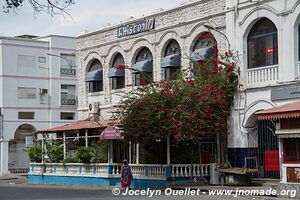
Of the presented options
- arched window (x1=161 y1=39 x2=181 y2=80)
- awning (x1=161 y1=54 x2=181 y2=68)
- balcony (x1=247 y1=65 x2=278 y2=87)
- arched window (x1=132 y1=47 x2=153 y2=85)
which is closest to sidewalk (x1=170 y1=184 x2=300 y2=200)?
balcony (x1=247 y1=65 x2=278 y2=87)

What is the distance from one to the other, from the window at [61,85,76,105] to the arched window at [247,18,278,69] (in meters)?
27.1

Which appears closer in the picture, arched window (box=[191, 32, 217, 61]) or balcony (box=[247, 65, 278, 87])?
balcony (box=[247, 65, 278, 87])

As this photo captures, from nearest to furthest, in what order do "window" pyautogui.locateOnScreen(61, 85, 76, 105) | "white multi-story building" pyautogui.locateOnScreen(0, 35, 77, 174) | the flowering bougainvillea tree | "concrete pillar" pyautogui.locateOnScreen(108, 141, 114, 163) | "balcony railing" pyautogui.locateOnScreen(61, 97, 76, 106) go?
the flowering bougainvillea tree
"concrete pillar" pyautogui.locateOnScreen(108, 141, 114, 163)
"white multi-story building" pyautogui.locateOnScreen(0, 35, 77, 174)
"window" pyautogui.locateOnScreen(61, 85, 76, 105)
"balcony railing" pyautogui.locateOnScreen(61, 97, 76, 106)

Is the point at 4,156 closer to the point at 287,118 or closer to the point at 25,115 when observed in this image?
the point at 25,115

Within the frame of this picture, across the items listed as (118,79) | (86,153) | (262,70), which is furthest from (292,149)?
(118,79)

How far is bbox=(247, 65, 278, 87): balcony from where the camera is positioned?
26.6 metres

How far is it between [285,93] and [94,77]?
14598 millimetres

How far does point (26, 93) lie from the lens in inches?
2009

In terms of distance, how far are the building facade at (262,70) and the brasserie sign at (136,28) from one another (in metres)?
6.09

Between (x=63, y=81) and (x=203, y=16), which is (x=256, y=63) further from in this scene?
(x=63, y=81)

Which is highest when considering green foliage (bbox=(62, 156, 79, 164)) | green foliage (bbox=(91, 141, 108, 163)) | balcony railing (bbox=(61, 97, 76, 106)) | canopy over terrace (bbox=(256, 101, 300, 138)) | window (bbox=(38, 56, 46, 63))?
window (bbox=(38, 56, 46, 63))

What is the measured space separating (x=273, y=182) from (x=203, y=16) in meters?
8.70

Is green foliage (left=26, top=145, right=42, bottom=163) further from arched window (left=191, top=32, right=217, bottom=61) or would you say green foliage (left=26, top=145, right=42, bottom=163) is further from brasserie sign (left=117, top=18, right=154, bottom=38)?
arched window (left=191, top=32, right=217, bottom=61)

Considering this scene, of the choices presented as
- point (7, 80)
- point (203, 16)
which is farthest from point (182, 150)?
point (7, 80)
